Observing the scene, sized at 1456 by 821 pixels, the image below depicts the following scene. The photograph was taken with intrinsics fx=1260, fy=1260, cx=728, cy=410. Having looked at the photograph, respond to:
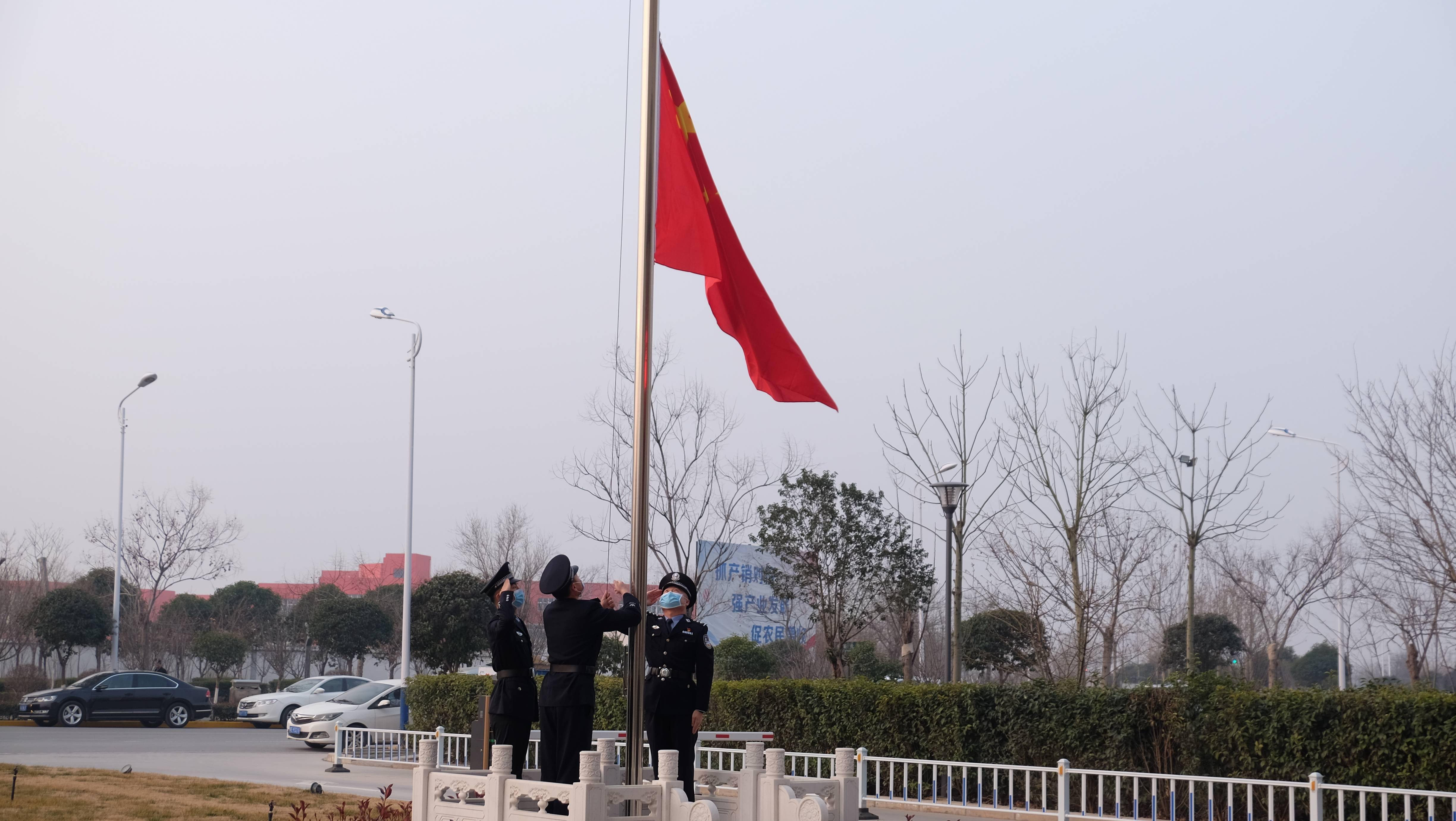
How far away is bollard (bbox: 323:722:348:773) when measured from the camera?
16062 millimetres

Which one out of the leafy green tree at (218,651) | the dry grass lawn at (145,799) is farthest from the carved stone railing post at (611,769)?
the leafy green tree at (218,651)

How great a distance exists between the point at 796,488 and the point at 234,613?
2358 cm

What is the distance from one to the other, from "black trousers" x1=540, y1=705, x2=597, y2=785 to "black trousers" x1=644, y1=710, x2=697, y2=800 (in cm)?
109

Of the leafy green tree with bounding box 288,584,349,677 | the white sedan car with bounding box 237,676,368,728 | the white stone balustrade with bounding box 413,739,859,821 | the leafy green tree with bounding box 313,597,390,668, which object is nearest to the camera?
the white stone balustrade with bounding box 413,739,859,821

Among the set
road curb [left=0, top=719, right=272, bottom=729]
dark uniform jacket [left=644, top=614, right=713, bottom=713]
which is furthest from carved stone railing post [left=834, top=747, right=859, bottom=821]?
road curb [left=0, top=719, right=272, bottom=729]

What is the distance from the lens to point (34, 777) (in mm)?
Result: 13781

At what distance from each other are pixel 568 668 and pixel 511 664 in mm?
2002

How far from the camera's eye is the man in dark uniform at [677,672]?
27.0 feet

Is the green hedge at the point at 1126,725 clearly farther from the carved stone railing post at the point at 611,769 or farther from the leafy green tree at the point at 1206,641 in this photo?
the leafy green tree at the point at 1206,641

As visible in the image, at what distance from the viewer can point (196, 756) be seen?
18766mm

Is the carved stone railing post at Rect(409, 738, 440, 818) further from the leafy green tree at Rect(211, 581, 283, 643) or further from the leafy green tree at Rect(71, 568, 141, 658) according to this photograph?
the leafy green tree at Rect(211, 581, 283, 643)

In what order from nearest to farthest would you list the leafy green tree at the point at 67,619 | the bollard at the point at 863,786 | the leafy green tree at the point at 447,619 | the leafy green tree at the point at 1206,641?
the bollard at the point at 863,786
the leafy green tree at the point at 1206,641
the leafy green tree at the point at 447,619
the leafy green tree at the point at 67,619

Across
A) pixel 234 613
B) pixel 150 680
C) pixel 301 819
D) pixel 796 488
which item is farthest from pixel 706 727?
pixel 234 613

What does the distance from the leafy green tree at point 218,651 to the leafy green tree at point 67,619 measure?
3353 mm
